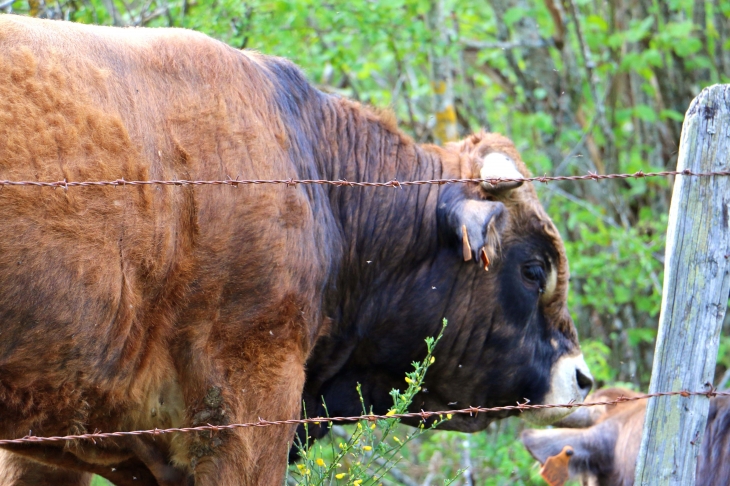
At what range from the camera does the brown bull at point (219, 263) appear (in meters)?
2.85

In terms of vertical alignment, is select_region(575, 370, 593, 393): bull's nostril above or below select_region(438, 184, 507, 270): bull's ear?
below

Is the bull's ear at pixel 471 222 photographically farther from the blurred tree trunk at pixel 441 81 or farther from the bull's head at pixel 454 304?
the blurred tree trunk at pixel 441 81

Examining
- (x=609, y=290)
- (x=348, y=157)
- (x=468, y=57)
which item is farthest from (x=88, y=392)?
(x=468, y=57)

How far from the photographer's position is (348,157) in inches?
165

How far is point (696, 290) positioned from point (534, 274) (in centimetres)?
120

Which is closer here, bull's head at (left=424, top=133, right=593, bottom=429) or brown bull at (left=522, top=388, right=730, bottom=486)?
bull's head at (left=424, top=133, right=593, bottom=429)

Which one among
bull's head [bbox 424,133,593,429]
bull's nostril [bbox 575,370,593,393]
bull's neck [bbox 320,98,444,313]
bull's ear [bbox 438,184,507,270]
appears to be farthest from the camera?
bull's nostril [bbox 575,370,593,393]

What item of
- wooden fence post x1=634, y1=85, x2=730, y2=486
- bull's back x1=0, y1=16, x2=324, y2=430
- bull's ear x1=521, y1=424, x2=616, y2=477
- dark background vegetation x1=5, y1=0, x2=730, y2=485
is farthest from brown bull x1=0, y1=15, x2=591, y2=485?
dark background vegetation x1=5, y1=0, x2=730, y2=485

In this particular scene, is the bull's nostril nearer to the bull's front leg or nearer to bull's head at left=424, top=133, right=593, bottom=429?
bull's head at left=424, top=133, right=593, bottom=429

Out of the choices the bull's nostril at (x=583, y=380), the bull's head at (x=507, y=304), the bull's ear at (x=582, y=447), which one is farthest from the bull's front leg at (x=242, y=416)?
the bull's ear at (x=582, y=447)

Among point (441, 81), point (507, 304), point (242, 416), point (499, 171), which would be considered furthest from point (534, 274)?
point (441, 81)

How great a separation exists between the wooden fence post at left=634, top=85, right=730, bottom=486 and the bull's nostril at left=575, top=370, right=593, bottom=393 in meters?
1.29

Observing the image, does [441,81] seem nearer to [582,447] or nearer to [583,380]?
[583,380]

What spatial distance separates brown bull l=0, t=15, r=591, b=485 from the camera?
9.36 feet
